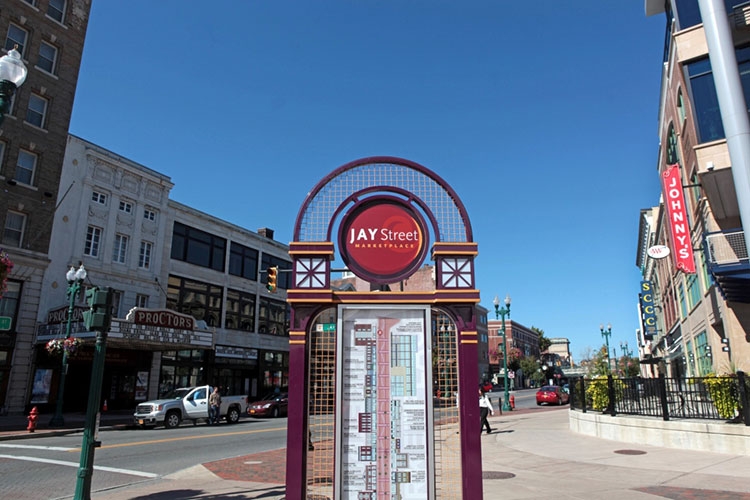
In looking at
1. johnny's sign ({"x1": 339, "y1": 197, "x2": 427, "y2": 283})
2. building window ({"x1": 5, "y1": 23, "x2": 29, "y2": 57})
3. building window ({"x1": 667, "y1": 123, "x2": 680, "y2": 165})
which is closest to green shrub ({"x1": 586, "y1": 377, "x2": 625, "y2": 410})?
johnny's sign ({"x1": 339, "y1": 197, "x2": 427, "y2": 283})

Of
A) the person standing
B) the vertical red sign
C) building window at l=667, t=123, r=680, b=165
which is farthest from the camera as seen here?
building window at l=667, t=123, r=680, b=165

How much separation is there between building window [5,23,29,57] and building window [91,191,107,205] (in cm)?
805

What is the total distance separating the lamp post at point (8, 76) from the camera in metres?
7.09

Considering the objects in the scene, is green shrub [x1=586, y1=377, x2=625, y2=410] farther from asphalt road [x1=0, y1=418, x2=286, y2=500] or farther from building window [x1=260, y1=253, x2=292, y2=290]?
building window [x1=260, y1=253, x2=292, y2=290]

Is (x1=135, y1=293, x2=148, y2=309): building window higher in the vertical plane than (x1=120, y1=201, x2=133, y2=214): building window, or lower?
lower

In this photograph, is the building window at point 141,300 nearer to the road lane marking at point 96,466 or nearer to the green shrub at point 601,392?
the road lane marking at point 96,466

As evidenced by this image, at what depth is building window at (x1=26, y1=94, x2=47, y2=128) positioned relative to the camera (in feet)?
91.9

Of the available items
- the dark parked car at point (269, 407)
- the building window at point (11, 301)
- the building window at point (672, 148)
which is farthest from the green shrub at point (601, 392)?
Answer: the building window at point (11, 301)

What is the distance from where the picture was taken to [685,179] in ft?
80.2

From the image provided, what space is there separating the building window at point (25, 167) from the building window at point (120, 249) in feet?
19.9

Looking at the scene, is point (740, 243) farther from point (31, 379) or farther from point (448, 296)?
point (31, 379)

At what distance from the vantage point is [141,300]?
33.8 metres

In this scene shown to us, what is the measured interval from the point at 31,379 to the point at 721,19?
31.0 m

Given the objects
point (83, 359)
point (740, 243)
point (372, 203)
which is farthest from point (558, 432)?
point (83, 359)
